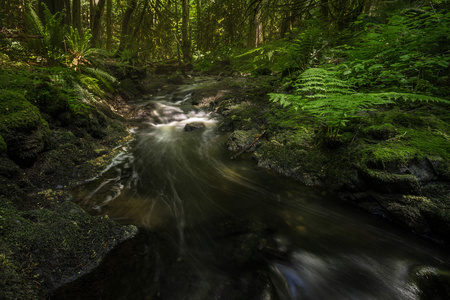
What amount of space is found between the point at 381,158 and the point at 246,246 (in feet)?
6.70

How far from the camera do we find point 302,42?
16.4 feet

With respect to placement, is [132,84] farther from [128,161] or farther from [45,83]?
[128,161]

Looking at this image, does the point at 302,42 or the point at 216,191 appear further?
the point at 302,42

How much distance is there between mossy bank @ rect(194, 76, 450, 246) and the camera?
2.35 m

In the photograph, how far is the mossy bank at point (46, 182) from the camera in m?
1.60

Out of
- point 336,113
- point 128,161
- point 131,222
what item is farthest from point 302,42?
point 131,222

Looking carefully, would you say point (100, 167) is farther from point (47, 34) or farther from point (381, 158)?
point (381, 158)

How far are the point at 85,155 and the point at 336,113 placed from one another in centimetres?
437

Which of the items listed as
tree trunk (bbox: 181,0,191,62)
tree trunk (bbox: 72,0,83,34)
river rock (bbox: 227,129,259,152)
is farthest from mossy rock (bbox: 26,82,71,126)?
tree trunk (bbox: 181,0,191,62)

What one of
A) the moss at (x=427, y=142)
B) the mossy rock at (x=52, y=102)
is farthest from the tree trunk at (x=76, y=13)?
the moss at (x=427, y=142)

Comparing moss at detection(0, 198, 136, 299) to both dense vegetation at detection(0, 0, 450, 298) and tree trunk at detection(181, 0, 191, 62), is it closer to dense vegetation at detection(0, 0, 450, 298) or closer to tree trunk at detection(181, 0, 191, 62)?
dense vegetation at detection(0, 0, 450, 298)

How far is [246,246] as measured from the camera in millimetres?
2246

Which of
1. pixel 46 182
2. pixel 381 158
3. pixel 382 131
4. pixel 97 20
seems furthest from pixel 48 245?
pixel 97 20

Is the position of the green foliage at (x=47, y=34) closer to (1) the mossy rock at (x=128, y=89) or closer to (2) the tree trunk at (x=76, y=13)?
(1) the mossy rock at (x=128, y=89)
